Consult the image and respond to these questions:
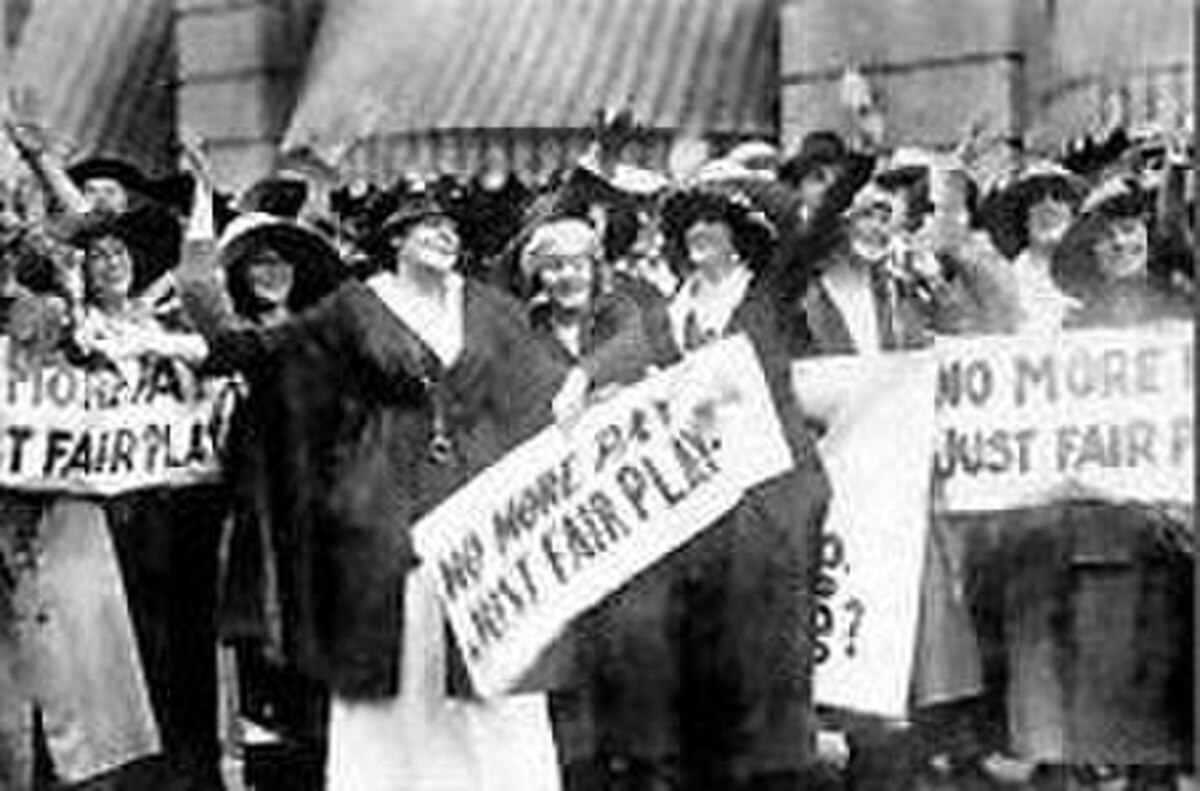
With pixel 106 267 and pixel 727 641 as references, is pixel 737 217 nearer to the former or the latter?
pixel 727 641

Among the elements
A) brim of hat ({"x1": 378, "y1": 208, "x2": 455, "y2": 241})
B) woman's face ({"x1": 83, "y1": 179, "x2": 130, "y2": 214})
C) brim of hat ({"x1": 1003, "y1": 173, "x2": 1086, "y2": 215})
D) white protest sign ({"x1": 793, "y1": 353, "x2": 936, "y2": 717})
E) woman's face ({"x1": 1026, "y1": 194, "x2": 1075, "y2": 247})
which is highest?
woman's face ({"x1": 83, "y1": 179, "x2": 130, "y2": 214})

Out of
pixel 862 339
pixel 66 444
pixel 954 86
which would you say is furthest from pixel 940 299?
pixel 954 86

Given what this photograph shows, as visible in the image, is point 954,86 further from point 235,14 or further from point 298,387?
point 298,387

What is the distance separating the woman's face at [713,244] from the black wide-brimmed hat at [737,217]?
1cm

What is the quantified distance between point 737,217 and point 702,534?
704mm

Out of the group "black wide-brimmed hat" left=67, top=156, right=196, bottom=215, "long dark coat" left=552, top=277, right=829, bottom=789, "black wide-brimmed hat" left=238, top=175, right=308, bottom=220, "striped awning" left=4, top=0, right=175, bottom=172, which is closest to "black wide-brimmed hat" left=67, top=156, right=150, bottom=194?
"black wide-brimmed hat" left=67, top=156, right=196, bottom=215

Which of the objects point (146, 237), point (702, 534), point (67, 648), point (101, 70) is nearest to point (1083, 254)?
point (702, 534)

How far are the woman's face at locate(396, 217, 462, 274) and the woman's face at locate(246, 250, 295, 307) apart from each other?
377 mm

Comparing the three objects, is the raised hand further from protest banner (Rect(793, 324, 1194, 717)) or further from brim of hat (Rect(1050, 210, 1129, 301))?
brim of hat (Rect(1050, 210, 1129, 301))

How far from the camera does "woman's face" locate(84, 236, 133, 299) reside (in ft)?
28.4

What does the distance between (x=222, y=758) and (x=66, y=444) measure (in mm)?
866

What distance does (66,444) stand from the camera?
28.6ft

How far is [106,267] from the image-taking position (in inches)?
341

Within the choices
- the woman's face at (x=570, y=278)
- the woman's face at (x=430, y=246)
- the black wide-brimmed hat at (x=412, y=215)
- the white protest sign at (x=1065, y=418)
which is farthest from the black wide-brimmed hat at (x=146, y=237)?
the white protest sign at (x=1065, y=418)
